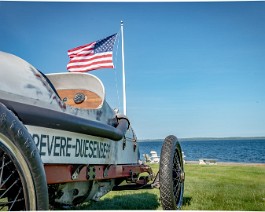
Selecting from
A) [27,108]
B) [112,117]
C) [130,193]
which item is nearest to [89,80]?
[112,117]

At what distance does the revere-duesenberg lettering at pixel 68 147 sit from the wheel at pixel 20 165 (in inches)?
17.4

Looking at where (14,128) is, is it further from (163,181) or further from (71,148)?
(163,181)

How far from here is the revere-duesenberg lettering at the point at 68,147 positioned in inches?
93.0

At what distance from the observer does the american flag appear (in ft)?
21.5

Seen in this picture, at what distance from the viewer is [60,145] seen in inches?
101

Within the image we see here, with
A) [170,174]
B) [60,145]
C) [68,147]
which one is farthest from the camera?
[170,174]

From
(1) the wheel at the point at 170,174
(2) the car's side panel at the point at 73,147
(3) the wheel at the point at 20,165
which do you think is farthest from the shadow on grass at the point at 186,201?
(3) the wheel at the point at 20,165

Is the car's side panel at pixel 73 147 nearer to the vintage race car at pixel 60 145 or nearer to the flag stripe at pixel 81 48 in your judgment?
the vintage race car at pixel 60 145

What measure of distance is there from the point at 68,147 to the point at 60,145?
113 mm

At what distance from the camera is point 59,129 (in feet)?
8.21

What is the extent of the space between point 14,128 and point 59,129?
751mm

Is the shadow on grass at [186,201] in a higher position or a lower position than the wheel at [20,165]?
lower

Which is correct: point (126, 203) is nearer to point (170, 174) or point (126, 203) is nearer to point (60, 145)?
point (170, 174)

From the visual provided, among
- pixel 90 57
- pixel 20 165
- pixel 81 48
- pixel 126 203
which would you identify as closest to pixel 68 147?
pixel 20 165
